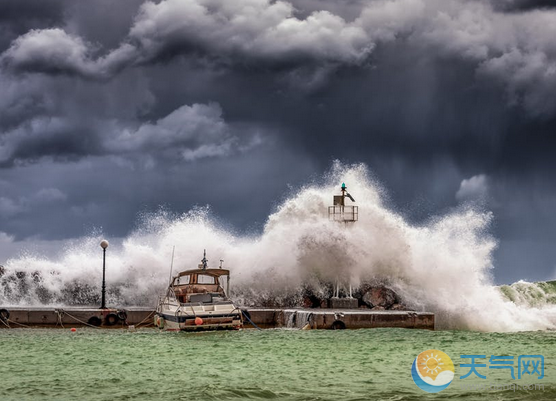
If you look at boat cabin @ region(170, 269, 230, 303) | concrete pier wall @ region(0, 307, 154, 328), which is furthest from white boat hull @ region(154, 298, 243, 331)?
concrete pier wall @ region(0, 307, 154, 328)

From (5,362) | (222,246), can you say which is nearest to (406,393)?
(5,362)

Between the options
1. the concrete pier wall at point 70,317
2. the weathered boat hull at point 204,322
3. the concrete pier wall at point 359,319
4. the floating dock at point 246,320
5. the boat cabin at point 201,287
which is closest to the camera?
the weathered boat hull at point 204,322

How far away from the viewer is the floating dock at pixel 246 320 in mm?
30484

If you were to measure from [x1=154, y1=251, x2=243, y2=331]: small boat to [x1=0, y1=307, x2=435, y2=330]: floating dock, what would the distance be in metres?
1.38

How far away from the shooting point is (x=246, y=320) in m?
31.8

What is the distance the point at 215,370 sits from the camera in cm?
1931

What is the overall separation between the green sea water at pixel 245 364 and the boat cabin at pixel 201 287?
178 centimetres

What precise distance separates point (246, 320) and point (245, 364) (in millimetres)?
11428

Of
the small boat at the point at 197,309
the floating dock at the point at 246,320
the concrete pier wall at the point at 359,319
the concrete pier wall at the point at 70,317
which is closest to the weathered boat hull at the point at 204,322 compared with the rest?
the small boat at the point at 197,309

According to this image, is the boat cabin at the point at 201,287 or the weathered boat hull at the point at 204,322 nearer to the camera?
the weathered boat hull at the point at 204,322

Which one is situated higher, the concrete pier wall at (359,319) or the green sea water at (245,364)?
the concrete pier wall at (359,319)

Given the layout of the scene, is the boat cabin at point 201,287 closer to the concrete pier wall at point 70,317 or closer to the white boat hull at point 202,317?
the white boat hull at point 202,317

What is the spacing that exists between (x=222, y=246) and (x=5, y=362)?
72.4 feet

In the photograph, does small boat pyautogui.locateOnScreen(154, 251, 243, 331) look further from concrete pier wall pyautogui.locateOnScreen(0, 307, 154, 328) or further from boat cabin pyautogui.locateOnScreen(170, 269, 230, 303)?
concrete pier wall pyautogui.locateOnScreen(0, 307, 154, 328)
